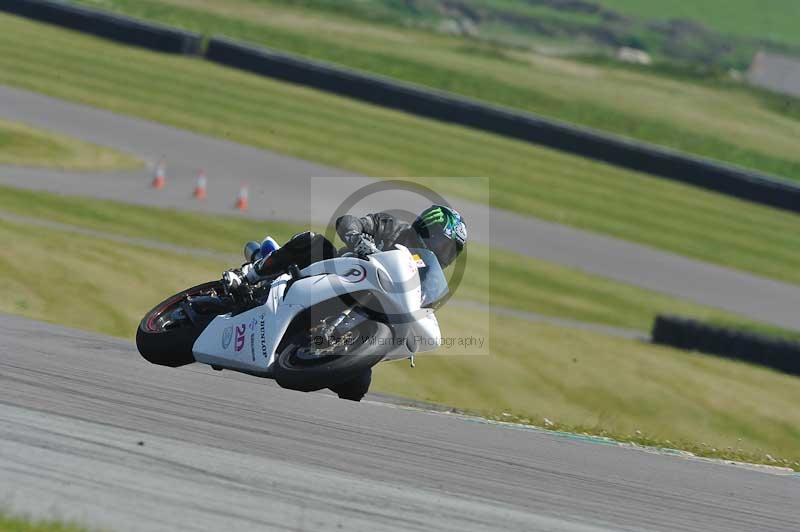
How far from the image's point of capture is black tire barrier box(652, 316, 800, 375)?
64.9 feet

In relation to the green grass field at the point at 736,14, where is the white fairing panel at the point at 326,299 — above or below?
above

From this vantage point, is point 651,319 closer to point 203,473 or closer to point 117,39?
point 203,473

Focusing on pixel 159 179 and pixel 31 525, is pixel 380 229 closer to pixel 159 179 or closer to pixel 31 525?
pixel 31 525

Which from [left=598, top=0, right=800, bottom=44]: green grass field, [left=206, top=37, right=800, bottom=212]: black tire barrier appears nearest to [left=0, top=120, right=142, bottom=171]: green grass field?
[left=206, top=37, right=800, bottom=212]: black tire barrier

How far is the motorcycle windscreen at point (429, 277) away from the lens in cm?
841

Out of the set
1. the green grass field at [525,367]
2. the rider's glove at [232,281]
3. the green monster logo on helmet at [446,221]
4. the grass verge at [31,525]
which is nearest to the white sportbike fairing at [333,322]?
the green monster logo on helmet at [446,221]

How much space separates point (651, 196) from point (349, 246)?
25.0 m

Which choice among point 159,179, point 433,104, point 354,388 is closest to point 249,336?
point 354,388

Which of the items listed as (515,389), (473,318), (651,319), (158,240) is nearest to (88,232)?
(158,240)

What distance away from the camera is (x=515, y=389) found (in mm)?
14438

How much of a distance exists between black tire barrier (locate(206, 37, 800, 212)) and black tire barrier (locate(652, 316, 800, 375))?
1466 centimetres

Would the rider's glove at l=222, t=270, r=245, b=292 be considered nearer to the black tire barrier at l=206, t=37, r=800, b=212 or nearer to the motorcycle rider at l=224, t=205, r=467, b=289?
the motorcycle rider at l=224, t=205, r=467, b=289

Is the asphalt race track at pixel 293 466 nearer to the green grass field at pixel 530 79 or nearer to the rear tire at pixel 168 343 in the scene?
the rear tire at pixel 168 343

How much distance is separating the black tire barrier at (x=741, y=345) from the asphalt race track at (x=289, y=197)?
4.72 m
